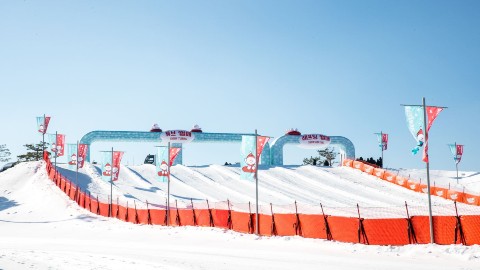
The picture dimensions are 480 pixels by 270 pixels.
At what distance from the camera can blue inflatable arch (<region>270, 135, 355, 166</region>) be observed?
6981cm

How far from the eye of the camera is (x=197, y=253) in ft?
65.1

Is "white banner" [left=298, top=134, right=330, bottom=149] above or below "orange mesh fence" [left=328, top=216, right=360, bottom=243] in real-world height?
above

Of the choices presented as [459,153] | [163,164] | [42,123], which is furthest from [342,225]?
[459,153]

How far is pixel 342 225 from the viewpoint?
21.6 metres

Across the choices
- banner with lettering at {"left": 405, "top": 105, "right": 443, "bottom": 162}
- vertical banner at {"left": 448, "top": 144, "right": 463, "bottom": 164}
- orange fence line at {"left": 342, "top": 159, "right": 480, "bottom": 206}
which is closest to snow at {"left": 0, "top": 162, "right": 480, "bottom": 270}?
orange fence line at {"left": 342, "top": 159, "right": 480, "bottom": 206}

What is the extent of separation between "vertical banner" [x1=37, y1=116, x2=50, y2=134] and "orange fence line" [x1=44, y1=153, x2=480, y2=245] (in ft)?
76.4

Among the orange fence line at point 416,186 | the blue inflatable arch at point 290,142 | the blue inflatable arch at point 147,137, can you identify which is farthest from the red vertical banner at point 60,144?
the orange fence line at point 416,186

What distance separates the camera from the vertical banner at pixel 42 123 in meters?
50.4

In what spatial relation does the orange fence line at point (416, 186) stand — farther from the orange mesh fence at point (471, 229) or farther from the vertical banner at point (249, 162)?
the orange mesh fence at point (471, 229)

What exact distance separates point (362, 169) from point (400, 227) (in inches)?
1764

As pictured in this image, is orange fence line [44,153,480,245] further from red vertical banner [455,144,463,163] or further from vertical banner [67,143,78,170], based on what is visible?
red vertical banner [455,144,463,163]

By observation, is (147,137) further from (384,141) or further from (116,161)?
(384,141)

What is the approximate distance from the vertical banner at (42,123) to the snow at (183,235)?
5520 millimetres

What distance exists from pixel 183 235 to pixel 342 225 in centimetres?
942
